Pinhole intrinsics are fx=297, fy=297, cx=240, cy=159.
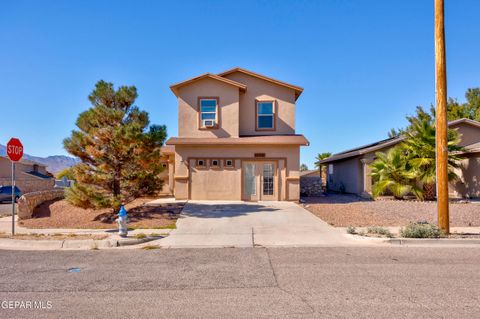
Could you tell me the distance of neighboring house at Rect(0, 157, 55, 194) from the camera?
27300 millimetres

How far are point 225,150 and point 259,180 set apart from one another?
2599 mm

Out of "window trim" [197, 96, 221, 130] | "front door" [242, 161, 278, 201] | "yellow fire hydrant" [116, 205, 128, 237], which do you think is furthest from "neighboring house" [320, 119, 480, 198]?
"yellow fire hydrant" [116, 205, 128, 237]

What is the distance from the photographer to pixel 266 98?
18.2 m

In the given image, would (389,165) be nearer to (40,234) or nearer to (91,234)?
(91,234)

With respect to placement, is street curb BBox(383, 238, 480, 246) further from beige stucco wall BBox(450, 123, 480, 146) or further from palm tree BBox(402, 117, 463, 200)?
beige stucco wall BBox(450, 123, 480, 146)

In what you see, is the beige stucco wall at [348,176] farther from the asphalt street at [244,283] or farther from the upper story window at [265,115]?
the asphalt street at [244,283]

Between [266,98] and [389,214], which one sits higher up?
[266,98]

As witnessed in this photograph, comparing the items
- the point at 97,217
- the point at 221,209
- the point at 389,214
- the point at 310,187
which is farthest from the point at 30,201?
the point at 310,187

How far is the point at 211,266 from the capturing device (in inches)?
253

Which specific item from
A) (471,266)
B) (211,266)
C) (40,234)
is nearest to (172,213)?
(40,234)

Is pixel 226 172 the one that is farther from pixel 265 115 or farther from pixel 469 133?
pixel 469 133

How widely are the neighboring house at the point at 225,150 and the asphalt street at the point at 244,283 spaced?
30.2ft

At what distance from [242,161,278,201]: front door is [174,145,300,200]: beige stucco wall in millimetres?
368

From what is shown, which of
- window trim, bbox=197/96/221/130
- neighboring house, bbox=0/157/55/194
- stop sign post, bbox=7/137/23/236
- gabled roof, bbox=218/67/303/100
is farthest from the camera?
neighboring house, bbox=0/157/55/194
